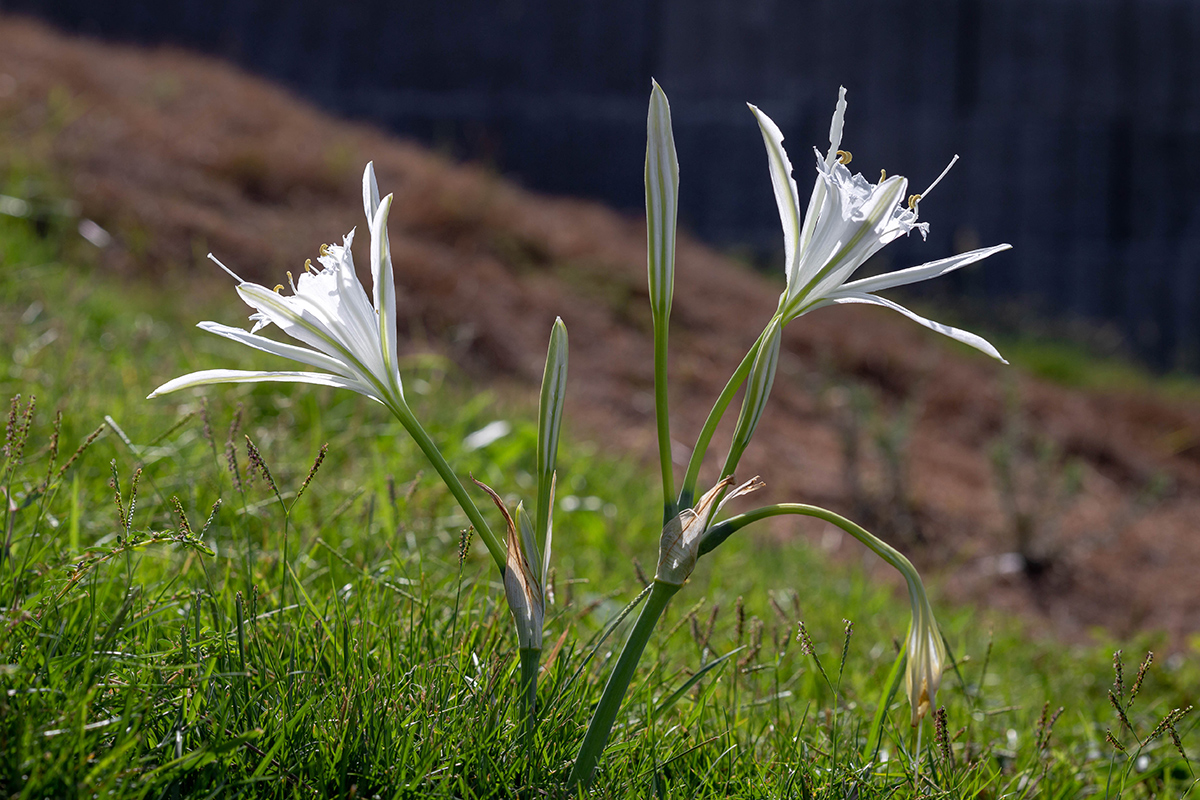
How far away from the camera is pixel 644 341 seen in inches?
245

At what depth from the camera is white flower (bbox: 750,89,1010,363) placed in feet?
3.39

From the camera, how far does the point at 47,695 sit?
1.05 metres

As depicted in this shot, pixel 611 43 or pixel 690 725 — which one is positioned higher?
pixel 611 43

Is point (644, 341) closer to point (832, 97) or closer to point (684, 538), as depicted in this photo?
point (832, 97)

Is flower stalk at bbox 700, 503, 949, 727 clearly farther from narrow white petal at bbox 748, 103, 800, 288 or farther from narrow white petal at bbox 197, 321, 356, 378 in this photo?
narrow white petal at bbox 197, 321, 356, 378

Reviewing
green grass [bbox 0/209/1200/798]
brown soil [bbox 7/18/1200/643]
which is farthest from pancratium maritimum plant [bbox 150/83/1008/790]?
brown soil [bbox 7/18/1200/643]

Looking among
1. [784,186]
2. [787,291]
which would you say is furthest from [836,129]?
[787,291]

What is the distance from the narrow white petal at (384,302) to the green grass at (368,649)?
28cm

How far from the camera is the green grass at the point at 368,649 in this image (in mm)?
1096

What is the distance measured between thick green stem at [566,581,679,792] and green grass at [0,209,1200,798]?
69 millimetres

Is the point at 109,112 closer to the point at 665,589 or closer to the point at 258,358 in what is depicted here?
the point at 258,358

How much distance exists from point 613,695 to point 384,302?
528mm

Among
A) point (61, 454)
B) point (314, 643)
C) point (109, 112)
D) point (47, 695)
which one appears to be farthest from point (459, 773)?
point (109, 112)

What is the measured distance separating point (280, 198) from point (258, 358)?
3.40 meters
